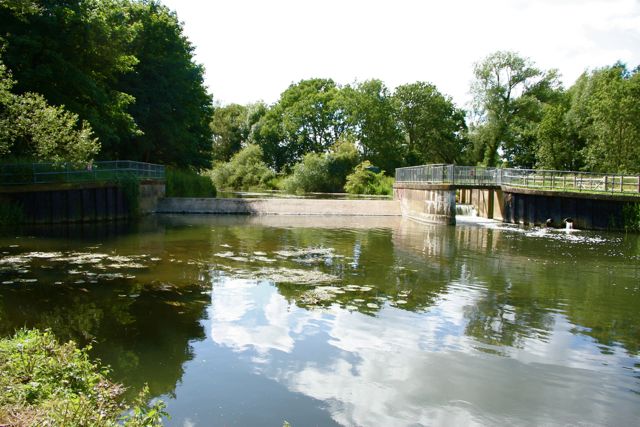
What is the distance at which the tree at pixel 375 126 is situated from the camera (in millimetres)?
72438

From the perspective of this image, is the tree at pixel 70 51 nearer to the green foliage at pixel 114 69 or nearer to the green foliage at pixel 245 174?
the green foliage at pixel 114 69

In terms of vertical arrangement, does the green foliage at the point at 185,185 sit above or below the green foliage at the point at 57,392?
above

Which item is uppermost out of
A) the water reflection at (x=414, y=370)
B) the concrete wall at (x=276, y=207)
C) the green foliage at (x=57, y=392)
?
the concrete wall at (x=276, y=207)

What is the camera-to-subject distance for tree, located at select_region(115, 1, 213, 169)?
138ft

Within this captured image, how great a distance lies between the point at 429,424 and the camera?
19.1 ft

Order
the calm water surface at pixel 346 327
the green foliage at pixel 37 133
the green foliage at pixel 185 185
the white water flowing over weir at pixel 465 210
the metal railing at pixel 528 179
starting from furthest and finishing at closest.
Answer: the green foliage at pixel 185 185, the white water flowing over weir at pixel 465 210, the metal railing at pixel 528 179, the green foliage at pixel 37 133, the calm water surface at pixel 346 327

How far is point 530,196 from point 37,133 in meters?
24.9

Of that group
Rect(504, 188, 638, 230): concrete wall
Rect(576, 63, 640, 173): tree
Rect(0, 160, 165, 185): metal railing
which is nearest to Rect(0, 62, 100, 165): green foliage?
Rect(0, 160, 165, 185): metal railing

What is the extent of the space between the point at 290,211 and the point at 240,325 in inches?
1076

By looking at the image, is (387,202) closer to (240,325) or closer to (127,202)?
(127,202)

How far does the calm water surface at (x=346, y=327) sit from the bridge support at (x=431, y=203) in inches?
418

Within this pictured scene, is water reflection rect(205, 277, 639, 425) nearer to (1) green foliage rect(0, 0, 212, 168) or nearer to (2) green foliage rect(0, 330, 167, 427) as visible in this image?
(2) green foliage rect(0, 330, 167, 427)

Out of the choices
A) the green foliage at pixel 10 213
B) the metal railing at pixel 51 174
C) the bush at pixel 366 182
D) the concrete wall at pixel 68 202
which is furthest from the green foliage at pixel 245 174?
the green foliage at pixel 10 213

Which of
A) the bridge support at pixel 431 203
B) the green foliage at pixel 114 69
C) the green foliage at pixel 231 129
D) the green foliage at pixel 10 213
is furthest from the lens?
the green foliage at pixel 231 129
